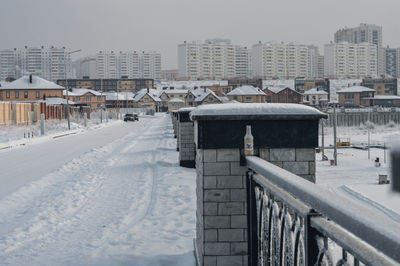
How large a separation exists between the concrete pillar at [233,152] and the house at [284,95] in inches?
4073

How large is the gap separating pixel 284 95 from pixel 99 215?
102727 mm

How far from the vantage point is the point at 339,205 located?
2.07 m

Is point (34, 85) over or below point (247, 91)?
over

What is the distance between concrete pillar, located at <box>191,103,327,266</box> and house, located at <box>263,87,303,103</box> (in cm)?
10345

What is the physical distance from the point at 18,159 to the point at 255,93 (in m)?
91.6

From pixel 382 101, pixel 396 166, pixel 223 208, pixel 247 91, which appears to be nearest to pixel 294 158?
pixel 223 208

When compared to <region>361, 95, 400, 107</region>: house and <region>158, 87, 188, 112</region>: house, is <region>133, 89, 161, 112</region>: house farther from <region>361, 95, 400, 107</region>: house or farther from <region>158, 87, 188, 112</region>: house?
<region>361, 95, 400, 107</region>: house

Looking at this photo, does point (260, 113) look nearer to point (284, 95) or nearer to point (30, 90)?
point (30, 90)

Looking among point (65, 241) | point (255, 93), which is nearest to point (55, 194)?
point (65, 241)

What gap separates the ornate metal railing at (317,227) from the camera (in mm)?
1632

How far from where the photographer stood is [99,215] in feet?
29.4

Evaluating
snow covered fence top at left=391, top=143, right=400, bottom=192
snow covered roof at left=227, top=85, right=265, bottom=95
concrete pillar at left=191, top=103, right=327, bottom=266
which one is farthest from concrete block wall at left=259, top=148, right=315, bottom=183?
snow covered roof at left=227, top=85, right=265, bottom=95

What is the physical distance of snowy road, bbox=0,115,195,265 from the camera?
6587mm

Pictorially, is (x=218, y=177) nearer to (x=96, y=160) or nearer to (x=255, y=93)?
(x=96, y=160)
